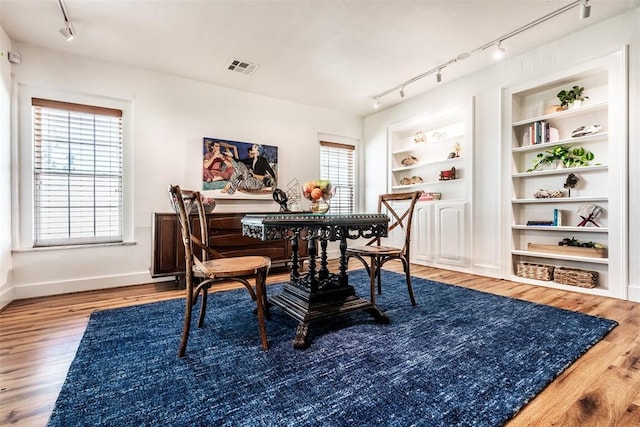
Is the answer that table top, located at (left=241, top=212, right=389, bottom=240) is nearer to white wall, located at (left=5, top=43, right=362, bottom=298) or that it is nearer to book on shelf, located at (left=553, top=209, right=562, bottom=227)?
white wall, located at (left=5, top=43, right=362, bottom=298)

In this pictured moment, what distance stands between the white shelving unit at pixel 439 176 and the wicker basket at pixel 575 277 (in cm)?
99

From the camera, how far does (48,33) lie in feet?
9.27

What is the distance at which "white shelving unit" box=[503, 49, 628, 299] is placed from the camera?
109 inches

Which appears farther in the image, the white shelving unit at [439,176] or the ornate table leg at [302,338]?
the white shelving unit at [439,176]

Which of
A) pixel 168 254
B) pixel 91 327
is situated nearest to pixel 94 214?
pixel 168 254

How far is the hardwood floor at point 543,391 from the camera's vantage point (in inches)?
46.9

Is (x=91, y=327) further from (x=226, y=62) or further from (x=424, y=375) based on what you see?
(x=226, y=62)

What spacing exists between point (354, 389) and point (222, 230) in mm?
2546

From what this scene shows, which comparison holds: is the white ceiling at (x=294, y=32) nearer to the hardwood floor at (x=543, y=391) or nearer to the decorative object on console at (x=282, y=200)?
the decorative object on console at (x=282, y=200)

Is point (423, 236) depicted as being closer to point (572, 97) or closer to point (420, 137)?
point (420, 137)

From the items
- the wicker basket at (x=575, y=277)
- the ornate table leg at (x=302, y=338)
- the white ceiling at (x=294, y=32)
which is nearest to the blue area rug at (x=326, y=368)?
the ornate table leg at (x=302, y=338)

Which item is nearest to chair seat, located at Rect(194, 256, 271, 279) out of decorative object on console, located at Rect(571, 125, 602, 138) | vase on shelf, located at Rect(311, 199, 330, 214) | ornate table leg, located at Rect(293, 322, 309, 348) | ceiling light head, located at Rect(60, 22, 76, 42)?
ornate table leg, located at Rect(293, 322, 309, 348)

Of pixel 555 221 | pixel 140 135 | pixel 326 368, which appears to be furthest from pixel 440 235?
pixel 140 135

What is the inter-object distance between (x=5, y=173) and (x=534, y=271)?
5600mm
